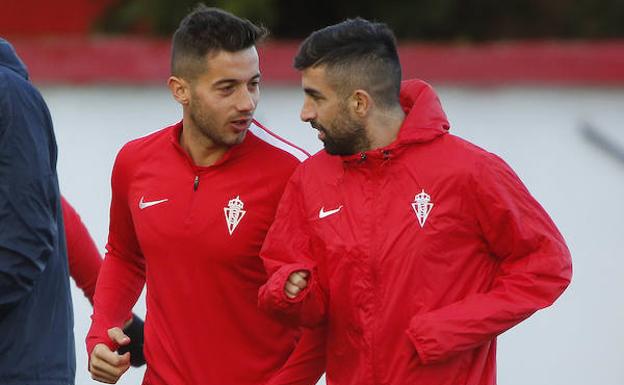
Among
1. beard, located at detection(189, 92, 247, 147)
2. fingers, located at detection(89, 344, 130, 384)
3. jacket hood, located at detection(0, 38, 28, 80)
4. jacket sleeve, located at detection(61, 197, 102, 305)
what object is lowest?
jacket sleeve, located at detection(61, 197, 102, 305)

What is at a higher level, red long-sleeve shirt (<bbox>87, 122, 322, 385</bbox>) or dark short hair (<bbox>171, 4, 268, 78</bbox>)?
dark short hair (<bbox>171, 4, 268, 78</bbox>)

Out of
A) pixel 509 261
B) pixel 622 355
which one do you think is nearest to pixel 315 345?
pixel 509 261

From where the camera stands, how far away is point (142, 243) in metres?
5.13

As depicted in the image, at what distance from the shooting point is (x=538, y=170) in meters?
7.90

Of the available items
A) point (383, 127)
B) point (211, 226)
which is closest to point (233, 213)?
point (211, 226)

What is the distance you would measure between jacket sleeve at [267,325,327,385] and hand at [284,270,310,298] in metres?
0.33

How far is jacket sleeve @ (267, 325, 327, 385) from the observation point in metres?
4.83

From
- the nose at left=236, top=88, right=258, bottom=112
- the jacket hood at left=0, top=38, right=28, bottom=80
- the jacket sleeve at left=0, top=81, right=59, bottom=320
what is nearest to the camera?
the jacket sleeve at left=0, top=81, right=59, bottom=320

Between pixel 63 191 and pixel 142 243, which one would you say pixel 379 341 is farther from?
pixel 63 191

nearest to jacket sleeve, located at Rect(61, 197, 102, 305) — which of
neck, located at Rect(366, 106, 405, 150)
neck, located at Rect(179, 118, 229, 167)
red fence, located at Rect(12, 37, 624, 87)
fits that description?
neck, located at Rect(179, 118, 229, 167)

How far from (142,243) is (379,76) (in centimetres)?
104

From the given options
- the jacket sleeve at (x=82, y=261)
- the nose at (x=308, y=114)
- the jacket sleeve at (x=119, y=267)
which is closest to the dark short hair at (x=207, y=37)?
the jacket sleeve at (x=119, y=267)

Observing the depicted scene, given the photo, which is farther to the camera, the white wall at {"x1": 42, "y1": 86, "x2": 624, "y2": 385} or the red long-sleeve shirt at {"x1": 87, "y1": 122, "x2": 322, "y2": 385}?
the white wall at {"x1": 42, "y1": 86, "x2": 624, "y2": 385}

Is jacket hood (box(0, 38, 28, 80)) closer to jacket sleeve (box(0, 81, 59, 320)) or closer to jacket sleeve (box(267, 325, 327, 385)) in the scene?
jacket sleeve (box(0, 81, 59, 320))
